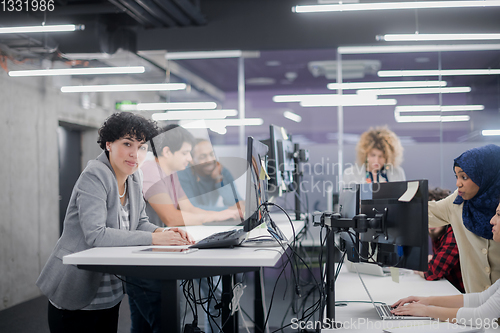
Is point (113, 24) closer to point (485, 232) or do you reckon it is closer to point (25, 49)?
point (25, 49)

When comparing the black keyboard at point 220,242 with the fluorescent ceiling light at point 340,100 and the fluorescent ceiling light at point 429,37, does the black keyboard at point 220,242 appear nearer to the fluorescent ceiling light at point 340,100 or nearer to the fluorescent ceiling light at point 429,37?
the fluorescent ceiling light at point 429,37

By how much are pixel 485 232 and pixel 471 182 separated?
23 centimetres

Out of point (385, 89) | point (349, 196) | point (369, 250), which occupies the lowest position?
point (369, 250)

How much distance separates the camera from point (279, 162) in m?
2.58

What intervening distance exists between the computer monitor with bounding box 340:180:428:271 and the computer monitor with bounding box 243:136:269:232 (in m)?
0.41

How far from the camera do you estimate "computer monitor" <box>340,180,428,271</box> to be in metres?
1.32

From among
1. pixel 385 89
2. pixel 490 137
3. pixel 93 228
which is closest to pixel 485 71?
pixel 490 137

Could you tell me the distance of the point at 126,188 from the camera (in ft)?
5.90

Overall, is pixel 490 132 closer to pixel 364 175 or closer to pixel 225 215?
pixel 364 175

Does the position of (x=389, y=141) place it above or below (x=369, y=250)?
above

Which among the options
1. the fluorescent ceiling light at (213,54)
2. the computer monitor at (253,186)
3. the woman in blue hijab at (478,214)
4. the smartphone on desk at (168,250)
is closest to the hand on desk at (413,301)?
the woman in blue hijab at (478,214)

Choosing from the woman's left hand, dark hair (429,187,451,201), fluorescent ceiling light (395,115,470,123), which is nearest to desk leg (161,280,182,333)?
the woman's left hand

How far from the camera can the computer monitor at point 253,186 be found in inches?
62.6

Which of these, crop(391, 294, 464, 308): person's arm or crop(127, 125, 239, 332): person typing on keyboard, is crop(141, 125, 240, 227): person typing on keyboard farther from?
crop(391, 294, 464, 308): person's arm
